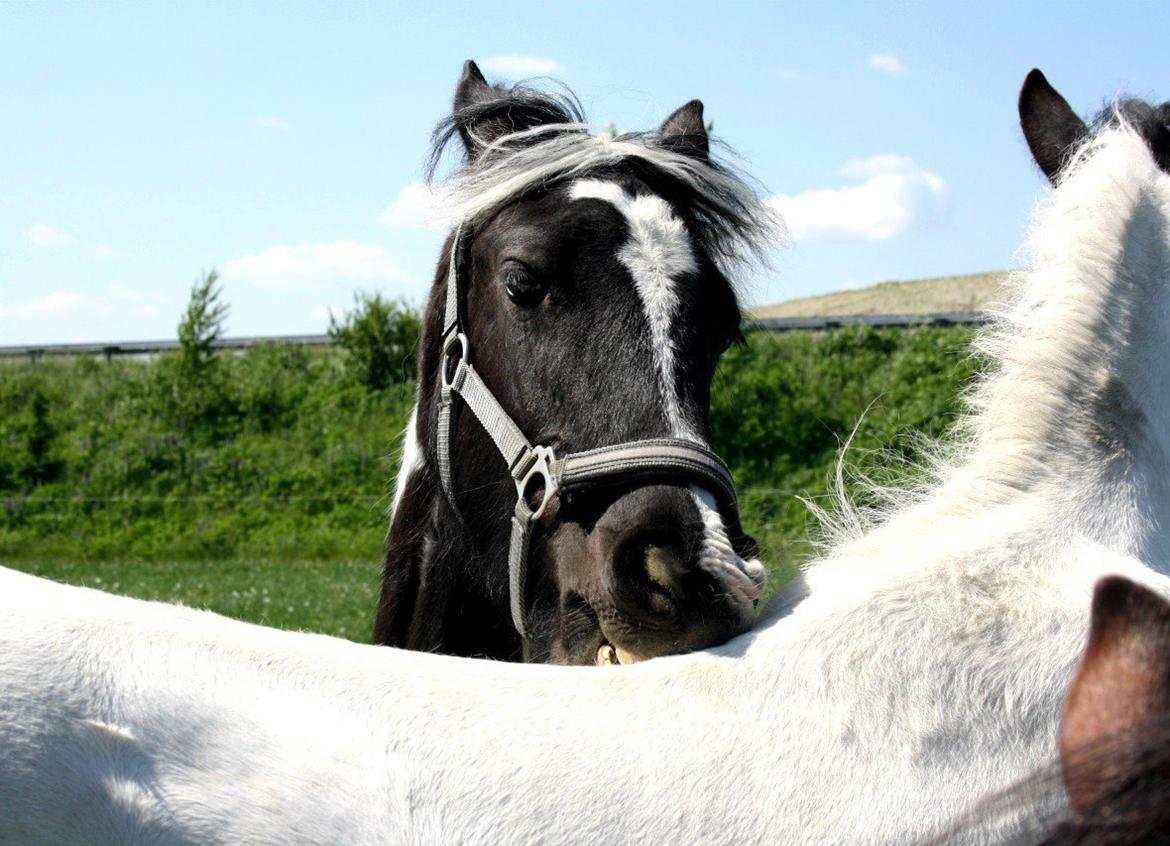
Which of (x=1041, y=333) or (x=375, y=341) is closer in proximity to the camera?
Result: (x=1041, y=333)

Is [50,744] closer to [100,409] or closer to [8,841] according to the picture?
[8,841]

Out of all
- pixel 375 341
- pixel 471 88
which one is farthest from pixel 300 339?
pixel 471 88

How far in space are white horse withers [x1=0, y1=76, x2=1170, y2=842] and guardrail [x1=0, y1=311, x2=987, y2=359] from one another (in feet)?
73.8

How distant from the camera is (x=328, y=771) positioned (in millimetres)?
1477

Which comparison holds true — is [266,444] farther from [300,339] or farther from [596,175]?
[596,175]

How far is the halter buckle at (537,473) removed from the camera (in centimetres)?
316

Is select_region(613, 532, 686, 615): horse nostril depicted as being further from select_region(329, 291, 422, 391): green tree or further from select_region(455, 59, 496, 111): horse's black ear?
select_region(329, 291, 422, 391): green tree

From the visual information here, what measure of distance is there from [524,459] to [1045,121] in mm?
1922

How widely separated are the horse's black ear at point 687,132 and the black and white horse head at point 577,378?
0.6 inches

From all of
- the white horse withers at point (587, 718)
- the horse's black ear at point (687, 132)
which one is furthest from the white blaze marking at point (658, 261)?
the white horse withers at point (587, 718)

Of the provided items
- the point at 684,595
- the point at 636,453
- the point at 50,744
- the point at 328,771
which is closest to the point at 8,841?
the point at 50,744

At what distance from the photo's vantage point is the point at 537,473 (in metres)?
3.26

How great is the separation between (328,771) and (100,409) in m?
25.7

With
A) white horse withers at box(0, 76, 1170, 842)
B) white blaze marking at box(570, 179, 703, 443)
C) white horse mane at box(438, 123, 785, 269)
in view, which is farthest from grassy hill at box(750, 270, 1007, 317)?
white horse withers at box(0, 76, 1170, 842)
